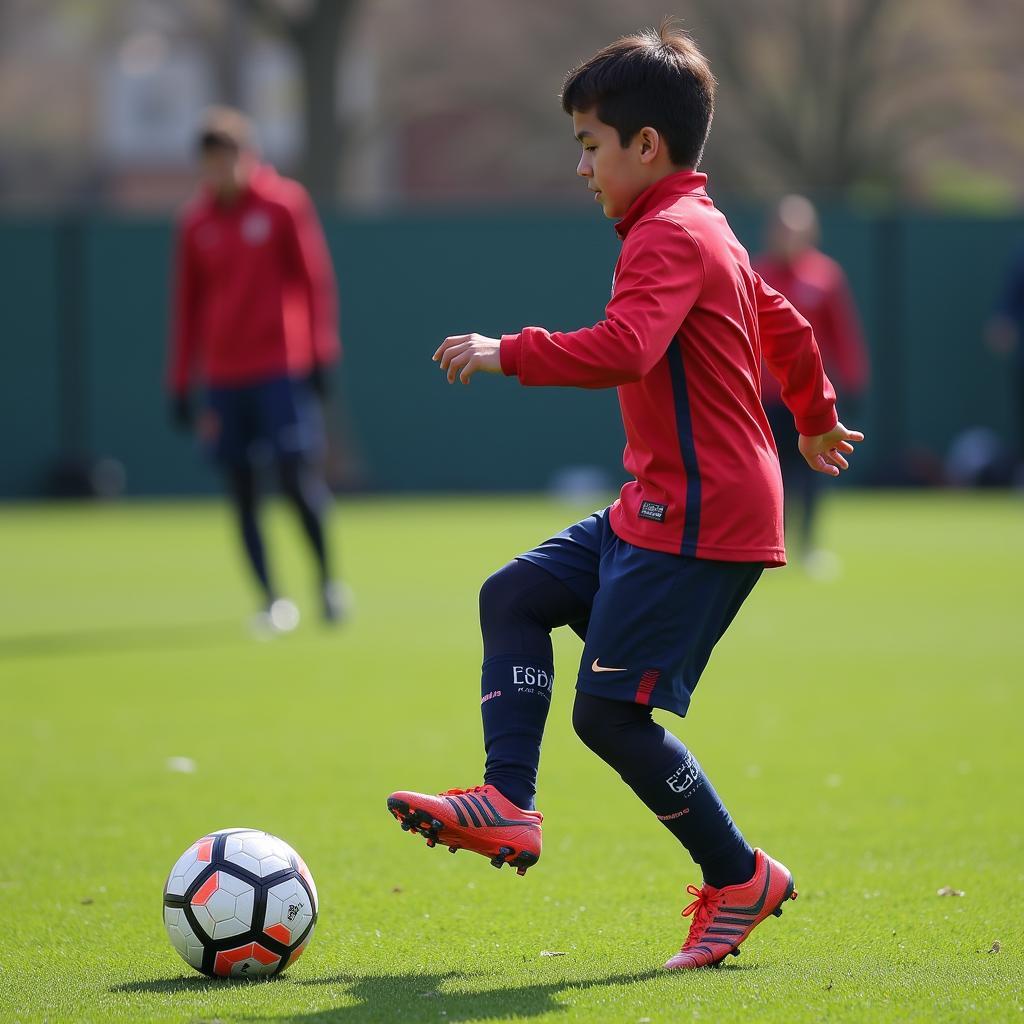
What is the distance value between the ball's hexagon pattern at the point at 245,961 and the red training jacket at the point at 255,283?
18.5 ft

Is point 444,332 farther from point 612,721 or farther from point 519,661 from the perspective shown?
point 612,721

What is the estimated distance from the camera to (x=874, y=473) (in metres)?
19.1

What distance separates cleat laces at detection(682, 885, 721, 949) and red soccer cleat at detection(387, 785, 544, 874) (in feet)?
1.20

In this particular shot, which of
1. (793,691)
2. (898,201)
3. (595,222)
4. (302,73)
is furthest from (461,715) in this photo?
(898,201)

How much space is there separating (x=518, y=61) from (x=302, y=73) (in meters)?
9.37

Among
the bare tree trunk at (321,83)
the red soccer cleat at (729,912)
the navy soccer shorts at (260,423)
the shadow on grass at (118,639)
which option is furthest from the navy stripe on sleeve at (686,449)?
the bare tree trunk at (321,83)

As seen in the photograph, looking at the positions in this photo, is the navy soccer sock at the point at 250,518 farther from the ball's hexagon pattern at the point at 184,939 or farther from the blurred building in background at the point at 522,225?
the blurred building in background at the point at 522,225

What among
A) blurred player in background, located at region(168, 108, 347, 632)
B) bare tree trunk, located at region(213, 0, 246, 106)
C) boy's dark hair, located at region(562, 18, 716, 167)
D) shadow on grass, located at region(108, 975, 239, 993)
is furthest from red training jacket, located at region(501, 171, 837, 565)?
bare tree trunk, located at region(213, 0, 246, 106)

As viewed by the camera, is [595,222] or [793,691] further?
[595,222]

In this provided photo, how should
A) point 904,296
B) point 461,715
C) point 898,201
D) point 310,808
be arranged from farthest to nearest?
point 898,201, point 904,296, point 461,715, point 310,808

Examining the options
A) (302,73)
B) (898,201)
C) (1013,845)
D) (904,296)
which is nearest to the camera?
(1013,845)

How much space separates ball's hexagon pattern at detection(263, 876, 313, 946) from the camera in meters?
3.55

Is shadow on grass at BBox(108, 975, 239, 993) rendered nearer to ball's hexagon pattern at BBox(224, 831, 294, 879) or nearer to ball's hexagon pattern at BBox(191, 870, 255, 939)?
ball's hexagon pattern at BBox(191, 870, 255, 939)

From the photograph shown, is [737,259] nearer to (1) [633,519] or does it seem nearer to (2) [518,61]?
(1) [633,519]
